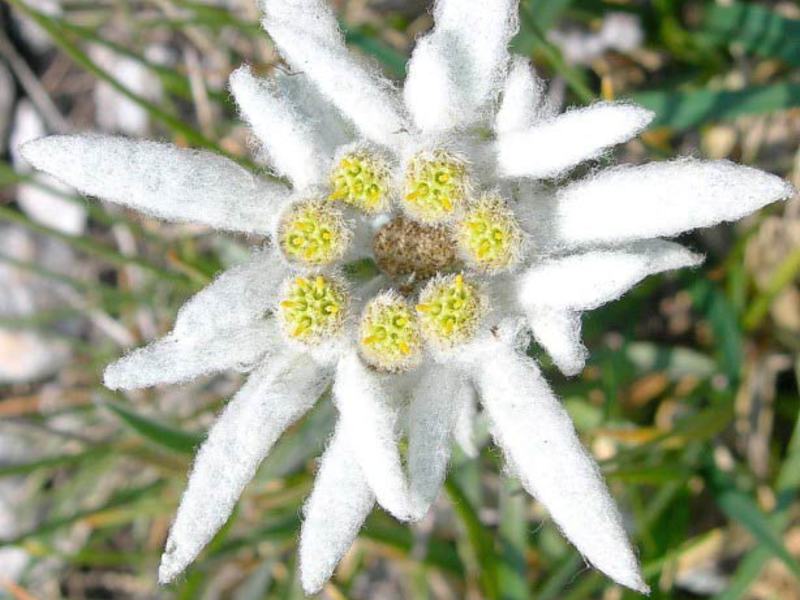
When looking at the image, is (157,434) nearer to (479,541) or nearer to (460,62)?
(479,541)

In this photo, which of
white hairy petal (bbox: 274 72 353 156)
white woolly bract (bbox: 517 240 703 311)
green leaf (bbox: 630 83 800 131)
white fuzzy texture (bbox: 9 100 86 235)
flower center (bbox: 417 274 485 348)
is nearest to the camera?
white woolly bract (bbox: 517 240 703 311)

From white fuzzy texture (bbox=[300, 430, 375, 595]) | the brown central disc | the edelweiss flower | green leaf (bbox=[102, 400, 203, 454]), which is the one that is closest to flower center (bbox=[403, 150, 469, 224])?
the edelweiss flower

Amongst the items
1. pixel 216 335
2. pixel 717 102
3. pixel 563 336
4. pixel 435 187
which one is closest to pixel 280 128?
pixel 435 187

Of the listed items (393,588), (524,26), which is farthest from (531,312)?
(393,588)

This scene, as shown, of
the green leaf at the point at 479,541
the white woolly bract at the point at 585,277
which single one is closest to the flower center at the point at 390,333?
the white woolly bract at the point at 585,277

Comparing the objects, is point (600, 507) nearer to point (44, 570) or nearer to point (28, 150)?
point (28, 150)

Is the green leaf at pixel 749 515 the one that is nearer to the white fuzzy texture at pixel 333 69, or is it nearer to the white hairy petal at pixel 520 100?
the white hairy petal at pixel 520 100

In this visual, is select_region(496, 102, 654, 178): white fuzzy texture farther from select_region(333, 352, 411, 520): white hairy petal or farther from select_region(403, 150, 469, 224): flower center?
select_region(333, 352, 411, 520): white hairy petal
